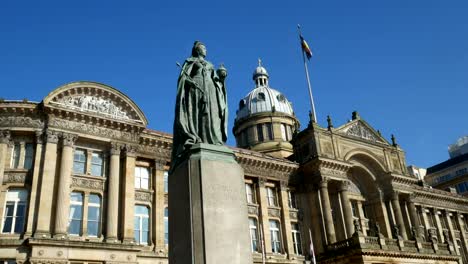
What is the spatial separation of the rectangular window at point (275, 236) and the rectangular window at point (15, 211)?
18676 mm

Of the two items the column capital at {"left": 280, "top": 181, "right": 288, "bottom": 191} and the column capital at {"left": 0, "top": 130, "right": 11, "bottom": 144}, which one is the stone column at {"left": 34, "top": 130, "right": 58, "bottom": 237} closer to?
the column capital at {"left": 0, "top": 130, "right": 11, "bottom": 144}

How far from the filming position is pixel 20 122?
89.8 ft

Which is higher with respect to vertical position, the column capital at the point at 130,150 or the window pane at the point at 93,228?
the column capital at the point at 130,150

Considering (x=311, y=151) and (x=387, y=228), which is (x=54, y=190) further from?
(x=387, y=228)

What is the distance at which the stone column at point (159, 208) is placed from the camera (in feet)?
95.3

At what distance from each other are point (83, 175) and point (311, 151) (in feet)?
66.2

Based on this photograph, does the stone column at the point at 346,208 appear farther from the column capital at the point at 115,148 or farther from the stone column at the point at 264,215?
the column capital at the point at 115,148

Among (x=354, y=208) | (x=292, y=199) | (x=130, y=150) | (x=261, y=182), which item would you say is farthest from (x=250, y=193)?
(x=354, y=208)

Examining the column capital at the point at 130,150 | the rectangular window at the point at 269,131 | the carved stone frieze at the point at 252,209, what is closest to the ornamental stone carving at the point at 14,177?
the column capital at the point at 130,150

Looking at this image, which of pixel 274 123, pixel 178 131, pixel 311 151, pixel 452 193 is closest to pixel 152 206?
pixel 311 151

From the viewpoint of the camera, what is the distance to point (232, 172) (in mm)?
8898

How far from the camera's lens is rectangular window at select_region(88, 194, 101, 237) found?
27.2 metres

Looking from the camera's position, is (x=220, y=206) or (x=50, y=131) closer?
(x=220, y=206)

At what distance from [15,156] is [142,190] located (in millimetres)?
8447
